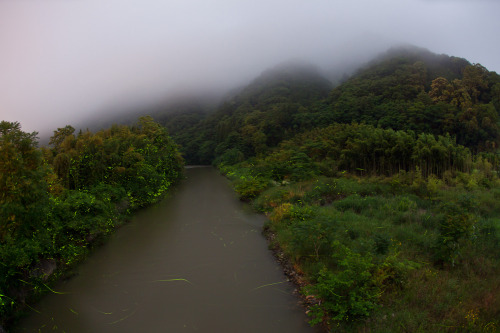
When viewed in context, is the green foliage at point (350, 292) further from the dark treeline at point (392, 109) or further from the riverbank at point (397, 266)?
the dark treeline at point (392, 109)

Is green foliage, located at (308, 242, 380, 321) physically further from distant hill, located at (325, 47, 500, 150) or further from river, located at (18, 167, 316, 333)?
distant hill, located at (325, 47, 500, 150)

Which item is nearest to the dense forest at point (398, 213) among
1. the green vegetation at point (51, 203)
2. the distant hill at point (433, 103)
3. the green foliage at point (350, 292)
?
the green foliage at point (350, 292)

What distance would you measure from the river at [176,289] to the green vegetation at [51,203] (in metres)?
0.54

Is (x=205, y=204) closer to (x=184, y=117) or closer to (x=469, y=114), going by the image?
(x=469, y=114)

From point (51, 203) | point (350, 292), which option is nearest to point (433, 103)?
point (350, 292)

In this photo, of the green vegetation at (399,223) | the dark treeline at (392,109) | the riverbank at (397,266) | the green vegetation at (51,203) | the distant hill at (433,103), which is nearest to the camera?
the riverbank at (397,266)

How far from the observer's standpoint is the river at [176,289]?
16.5 feet

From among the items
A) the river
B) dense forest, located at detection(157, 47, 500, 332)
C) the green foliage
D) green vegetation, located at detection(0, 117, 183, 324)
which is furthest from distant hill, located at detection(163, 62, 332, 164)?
the green foliage

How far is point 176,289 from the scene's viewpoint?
20.3 ft

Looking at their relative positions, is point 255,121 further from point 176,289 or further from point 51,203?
point 176,289

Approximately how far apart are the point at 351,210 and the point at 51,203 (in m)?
9.53

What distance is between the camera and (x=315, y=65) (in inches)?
4178

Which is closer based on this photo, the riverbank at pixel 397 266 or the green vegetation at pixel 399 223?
the riverbank at pixel 397 266

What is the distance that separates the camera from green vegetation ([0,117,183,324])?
5.19m
